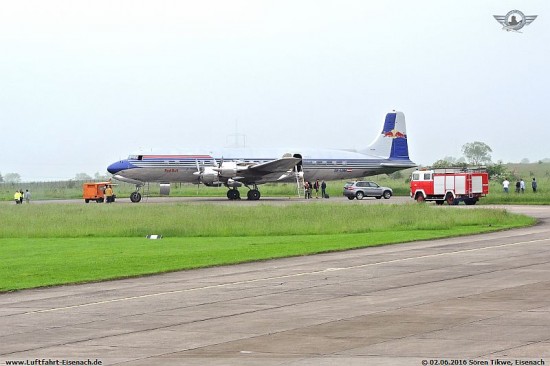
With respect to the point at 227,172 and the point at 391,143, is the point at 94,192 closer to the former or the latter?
the point at 227,172

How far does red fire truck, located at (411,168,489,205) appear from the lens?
63.7 m

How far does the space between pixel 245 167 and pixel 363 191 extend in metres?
11.0

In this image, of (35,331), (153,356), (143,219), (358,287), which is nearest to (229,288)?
(358,287)

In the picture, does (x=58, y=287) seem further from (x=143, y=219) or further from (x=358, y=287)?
(x=143, y=219)

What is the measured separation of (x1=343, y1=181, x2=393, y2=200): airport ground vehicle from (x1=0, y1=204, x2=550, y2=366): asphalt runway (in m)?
54.2

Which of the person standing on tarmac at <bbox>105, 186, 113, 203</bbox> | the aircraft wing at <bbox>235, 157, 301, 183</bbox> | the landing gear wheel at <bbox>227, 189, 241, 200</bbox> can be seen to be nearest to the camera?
the aircraft wing at <bbox>235, 157, 301, 183</bbox>

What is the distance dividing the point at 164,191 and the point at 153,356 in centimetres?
6612

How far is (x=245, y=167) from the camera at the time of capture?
75250 mm

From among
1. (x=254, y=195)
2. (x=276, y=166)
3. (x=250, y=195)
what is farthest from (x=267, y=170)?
(x=250, y=195)

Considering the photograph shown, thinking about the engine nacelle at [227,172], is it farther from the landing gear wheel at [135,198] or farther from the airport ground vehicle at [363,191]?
the airport ground vehicle at [363,191]

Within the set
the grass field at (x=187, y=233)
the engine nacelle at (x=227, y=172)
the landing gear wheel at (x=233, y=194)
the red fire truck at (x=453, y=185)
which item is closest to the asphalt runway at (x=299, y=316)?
the grass field at (x=187, y=233)

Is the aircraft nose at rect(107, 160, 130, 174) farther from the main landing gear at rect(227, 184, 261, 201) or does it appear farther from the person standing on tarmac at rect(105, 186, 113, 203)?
the main landing gear at rect(227, 184, 261, 201)

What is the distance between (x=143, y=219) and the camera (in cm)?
4472

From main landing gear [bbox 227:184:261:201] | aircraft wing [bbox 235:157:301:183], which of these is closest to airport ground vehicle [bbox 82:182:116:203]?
main landing gear [bbox 227:184:261:201]
